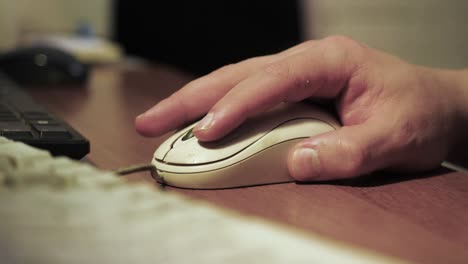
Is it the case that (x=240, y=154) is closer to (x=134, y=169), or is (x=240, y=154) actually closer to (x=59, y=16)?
(x=134, y=169)

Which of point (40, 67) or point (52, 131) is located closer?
point (52, 131)

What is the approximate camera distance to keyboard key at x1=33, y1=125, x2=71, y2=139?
0.55 m

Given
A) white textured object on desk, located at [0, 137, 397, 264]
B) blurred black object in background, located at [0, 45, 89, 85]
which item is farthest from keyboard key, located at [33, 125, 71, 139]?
blurred black object in background, located at [0, 45, 89, 85]

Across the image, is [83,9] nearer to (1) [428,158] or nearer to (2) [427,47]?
(2) [427,47]

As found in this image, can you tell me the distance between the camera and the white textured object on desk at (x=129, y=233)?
0.27 m

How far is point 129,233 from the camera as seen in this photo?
286 millimetres

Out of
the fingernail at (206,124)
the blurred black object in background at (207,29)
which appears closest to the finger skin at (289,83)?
the fingernail at (206,124)

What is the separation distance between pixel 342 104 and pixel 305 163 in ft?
0.32

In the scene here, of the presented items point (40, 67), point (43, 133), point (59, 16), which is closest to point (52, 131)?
point (43, 133)

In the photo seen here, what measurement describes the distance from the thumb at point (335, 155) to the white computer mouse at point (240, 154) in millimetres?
14

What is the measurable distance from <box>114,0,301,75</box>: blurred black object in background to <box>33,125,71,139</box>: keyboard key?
1456mm

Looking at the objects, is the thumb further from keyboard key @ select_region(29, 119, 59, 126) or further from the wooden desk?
keyboard key @ select_region(29, 119, 59, 126)

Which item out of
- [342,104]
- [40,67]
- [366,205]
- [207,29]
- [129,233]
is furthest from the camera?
[207,29]

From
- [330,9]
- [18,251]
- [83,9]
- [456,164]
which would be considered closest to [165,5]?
[83,9]
